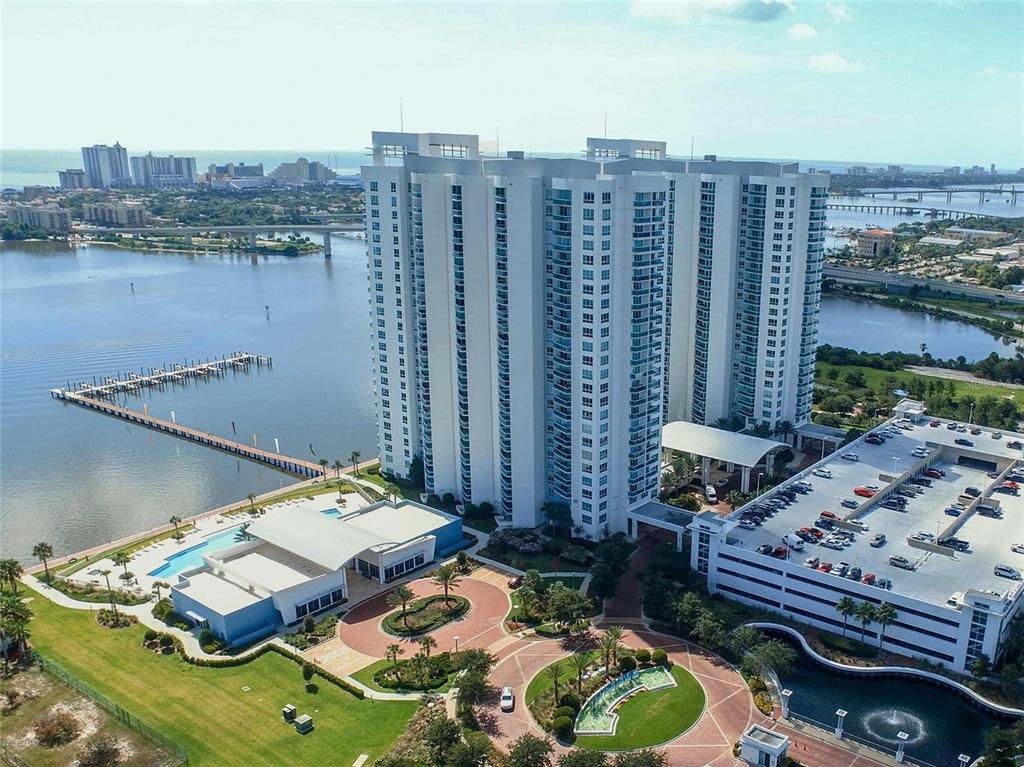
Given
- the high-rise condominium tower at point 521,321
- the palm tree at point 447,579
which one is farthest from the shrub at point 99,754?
the high-rise condominium tower at point 521,321

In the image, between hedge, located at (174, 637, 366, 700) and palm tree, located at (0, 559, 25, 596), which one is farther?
palm tree, located at (0, 559, 25, 596)

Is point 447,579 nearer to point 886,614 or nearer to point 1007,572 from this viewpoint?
point 886,614

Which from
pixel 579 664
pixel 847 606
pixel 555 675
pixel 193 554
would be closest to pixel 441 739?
pixel 555 675

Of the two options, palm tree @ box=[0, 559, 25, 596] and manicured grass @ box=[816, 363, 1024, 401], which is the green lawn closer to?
palm tree @ box=[0, 559, 25, 596]

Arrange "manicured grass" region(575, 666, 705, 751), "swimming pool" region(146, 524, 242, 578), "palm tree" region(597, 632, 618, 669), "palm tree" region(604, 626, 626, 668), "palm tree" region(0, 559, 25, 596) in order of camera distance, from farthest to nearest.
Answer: "swimming pool" region(146, 524, 242, 578) < "palm tree" region(0, 559, 25, 596) < "palm tree" region(604, 626, 626, 668) < "palm tree" region(597, 632, 618, 669) < "manicured grass" region(575, 666, 705, 751)

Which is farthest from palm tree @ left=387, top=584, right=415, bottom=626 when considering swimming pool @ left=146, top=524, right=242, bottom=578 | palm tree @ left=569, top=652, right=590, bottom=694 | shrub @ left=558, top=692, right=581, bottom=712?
swimming pool @ left=146, top=524, right=242, bottom=578

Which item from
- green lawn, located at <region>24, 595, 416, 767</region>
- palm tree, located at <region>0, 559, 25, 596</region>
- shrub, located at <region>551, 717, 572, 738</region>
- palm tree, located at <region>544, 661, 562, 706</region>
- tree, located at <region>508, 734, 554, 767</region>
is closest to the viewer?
tree, located at <region>508, 734, 554, 767</region>
